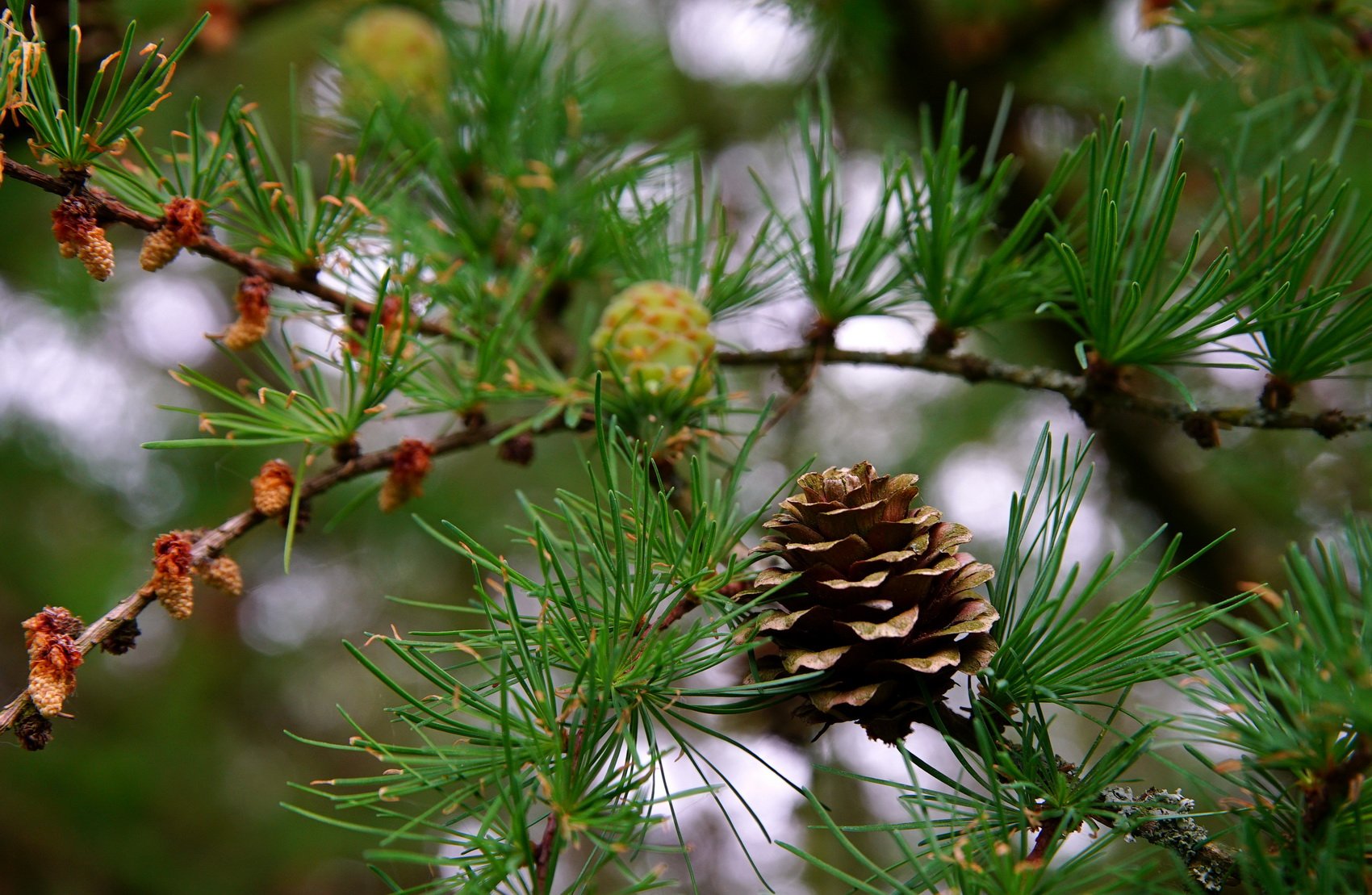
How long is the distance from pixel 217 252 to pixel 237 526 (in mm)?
154

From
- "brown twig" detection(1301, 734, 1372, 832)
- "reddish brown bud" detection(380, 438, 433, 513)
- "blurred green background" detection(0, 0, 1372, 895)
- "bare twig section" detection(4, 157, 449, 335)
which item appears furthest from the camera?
"blurred green background" detection(0, 0, 1372, 895)

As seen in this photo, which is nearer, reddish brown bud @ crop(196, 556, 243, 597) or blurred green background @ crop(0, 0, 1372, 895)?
reddish brown bud @ crop(196, 556, 243, 597)

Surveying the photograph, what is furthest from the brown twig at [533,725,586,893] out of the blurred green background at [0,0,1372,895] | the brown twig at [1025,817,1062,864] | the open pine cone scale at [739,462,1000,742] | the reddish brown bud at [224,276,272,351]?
the blurred green background at [0,0,1372,895]

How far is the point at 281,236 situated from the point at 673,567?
0.33 metres

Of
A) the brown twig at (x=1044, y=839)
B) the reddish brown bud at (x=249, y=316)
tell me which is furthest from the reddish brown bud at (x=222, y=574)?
the brown twig at (x=1044, y=839)

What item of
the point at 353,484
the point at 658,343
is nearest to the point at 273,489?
the point at 658,343

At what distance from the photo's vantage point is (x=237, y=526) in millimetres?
501

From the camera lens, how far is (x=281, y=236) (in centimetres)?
56

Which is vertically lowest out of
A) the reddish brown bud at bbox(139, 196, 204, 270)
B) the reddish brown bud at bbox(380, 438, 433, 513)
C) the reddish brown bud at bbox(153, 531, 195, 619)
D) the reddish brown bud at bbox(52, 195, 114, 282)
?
the reddish brown bud at bbox(153, 531, 195, 619)

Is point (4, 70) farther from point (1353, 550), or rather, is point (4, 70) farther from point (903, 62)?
point (903, 62)

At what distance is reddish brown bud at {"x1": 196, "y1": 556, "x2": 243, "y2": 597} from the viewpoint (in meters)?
0.49

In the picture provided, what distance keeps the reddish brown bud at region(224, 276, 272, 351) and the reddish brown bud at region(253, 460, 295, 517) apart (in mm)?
73

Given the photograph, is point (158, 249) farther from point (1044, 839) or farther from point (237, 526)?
point (1044, 839)

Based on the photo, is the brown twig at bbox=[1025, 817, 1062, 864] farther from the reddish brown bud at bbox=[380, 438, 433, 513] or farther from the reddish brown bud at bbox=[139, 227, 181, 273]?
the reddish brown bud at bbox=[139, 227, 181, 273]
